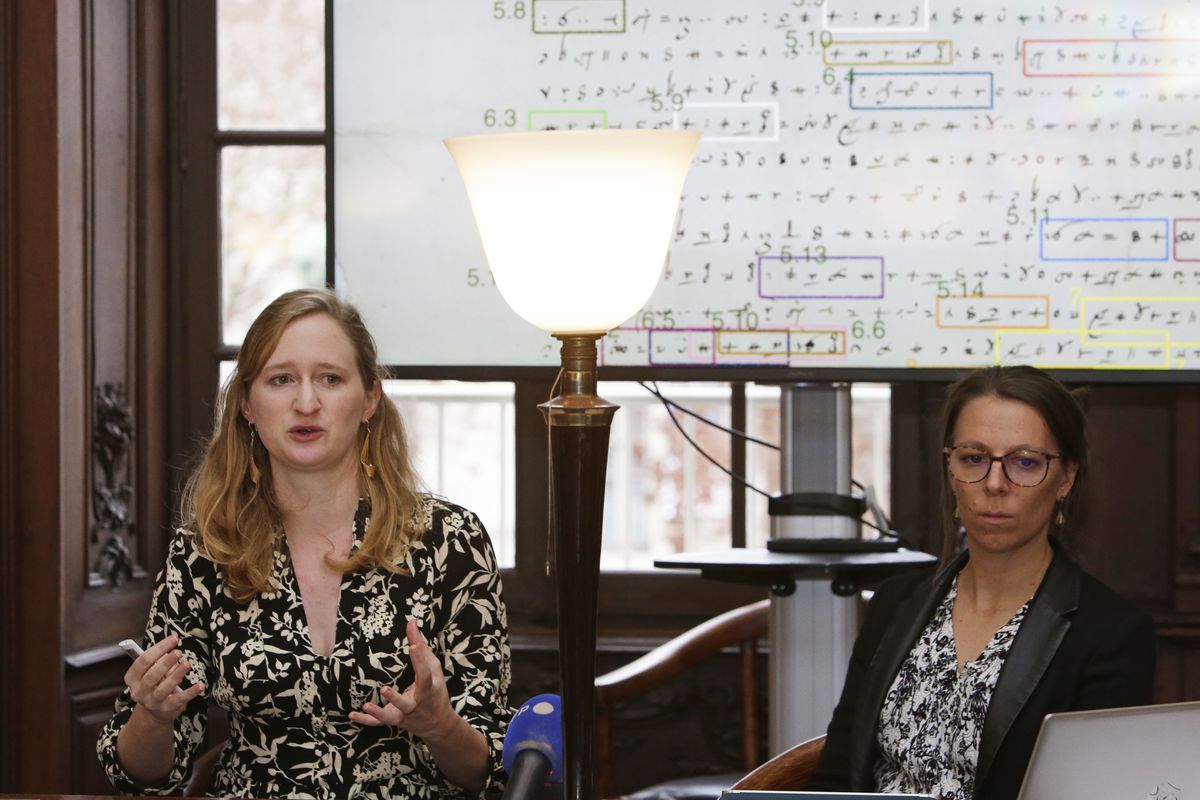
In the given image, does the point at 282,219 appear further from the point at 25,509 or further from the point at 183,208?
the point at 25,509

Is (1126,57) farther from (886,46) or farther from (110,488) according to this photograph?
(110,488)

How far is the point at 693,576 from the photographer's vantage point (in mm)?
3143

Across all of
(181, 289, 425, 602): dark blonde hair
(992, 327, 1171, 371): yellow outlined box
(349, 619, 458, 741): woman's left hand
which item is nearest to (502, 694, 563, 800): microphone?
(349, 619, 458, 741): woman's left hand

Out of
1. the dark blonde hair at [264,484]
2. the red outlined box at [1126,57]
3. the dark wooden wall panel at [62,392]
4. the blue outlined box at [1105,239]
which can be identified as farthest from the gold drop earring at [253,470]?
the red outlined box at [1126,57]

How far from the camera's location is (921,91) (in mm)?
2520

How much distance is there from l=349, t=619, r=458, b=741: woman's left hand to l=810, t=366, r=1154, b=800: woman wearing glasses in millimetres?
555

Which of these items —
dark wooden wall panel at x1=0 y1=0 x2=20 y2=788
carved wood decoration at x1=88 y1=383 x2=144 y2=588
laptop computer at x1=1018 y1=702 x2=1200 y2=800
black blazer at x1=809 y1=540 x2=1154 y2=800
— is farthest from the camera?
carved wood decoration at x1=88 y1=383 x2=144 y2=588

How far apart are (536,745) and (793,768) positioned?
2.40ft

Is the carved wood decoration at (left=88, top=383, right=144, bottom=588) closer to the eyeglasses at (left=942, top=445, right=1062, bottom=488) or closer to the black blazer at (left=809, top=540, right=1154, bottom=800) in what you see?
the black blazer at (left=809, top=540, right=1154, bottom=800)

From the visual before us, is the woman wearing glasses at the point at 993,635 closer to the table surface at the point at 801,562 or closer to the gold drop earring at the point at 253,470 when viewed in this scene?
the table surface at the point at 801,562

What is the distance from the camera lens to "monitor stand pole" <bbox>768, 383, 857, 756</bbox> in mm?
2508

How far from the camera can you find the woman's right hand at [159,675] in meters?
1.61

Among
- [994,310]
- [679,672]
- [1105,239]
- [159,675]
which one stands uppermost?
[1105,239]

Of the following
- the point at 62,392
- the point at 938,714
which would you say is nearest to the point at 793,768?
the point at 938,714
